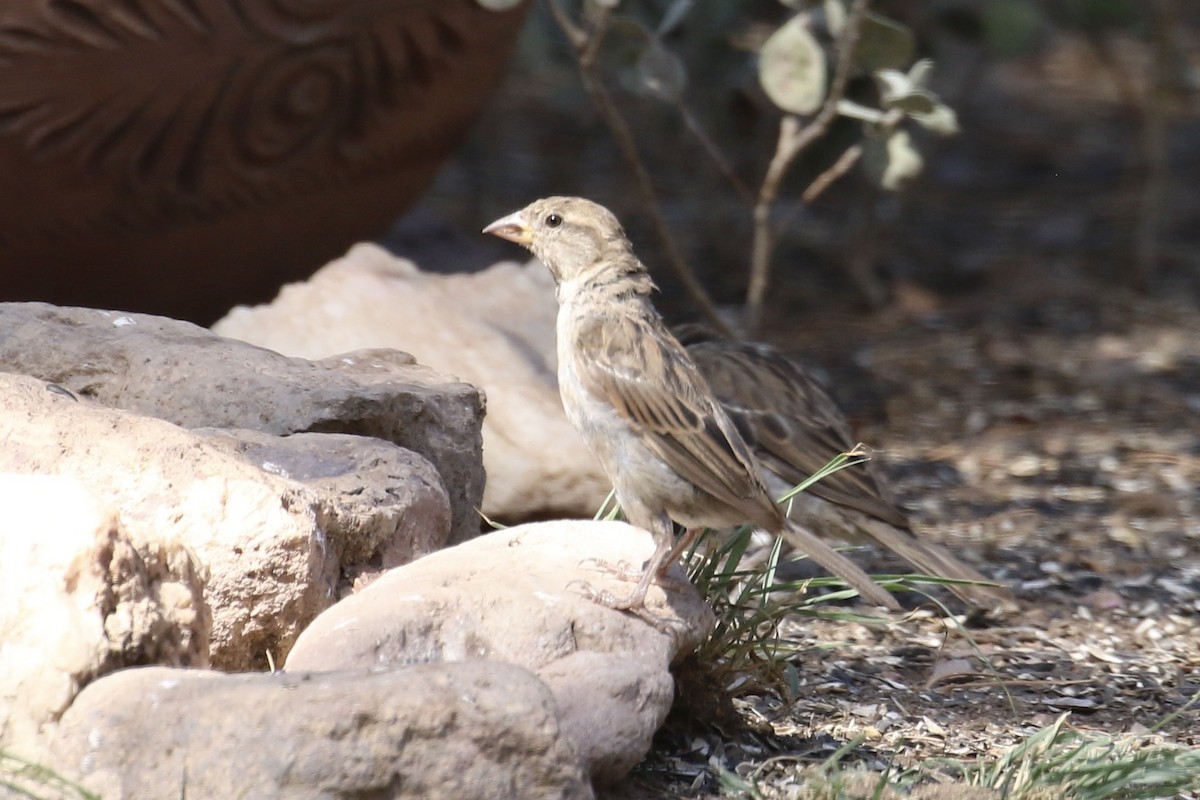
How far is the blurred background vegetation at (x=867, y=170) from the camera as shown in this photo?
674 centimetres

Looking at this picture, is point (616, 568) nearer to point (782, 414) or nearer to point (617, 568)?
point (617, 568)

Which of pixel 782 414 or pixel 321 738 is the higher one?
pixel 321 738

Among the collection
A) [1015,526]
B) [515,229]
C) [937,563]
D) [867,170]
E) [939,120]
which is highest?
[939,120]

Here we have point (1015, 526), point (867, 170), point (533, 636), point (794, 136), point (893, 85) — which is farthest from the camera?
point (794, 136)

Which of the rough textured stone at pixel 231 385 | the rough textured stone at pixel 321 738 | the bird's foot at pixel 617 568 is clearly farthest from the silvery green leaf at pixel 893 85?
the rough textured stone at pixel 321 738

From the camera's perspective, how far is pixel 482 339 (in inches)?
202

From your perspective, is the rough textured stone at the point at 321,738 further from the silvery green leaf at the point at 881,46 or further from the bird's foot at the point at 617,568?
the silvery green leaf at the point at 881,46

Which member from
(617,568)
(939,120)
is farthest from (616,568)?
(939,120)

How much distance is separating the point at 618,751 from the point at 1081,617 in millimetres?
2075

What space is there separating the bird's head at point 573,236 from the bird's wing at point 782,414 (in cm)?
115

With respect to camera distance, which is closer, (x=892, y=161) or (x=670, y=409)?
(x=670, y=409)

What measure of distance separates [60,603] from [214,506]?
1.47 ft

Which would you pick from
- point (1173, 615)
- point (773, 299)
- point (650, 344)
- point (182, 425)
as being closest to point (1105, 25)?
point (773, 299)

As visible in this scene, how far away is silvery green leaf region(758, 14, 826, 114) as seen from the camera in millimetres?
5102
